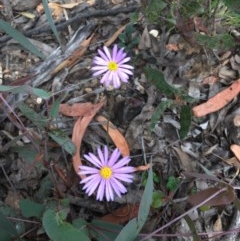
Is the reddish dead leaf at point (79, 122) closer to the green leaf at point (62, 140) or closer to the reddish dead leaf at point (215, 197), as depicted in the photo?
the green leaf at point (62, 140)

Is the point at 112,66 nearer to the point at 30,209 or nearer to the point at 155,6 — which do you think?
the point at 155,6

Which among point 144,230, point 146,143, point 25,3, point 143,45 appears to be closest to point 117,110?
point 146,143

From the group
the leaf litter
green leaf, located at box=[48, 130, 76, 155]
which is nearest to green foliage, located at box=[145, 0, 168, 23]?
the leaf litter

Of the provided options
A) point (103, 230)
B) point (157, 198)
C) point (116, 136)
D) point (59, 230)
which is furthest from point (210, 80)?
point (59, 230)

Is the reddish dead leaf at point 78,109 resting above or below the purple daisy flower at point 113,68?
below

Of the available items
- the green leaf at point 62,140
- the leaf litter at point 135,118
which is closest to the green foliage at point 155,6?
the leaf litter at point 135,118

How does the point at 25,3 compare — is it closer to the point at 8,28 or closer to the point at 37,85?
the point at 37,85

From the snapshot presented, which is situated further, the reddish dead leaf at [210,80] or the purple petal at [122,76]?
the reddish dead leaf at [210,80]
